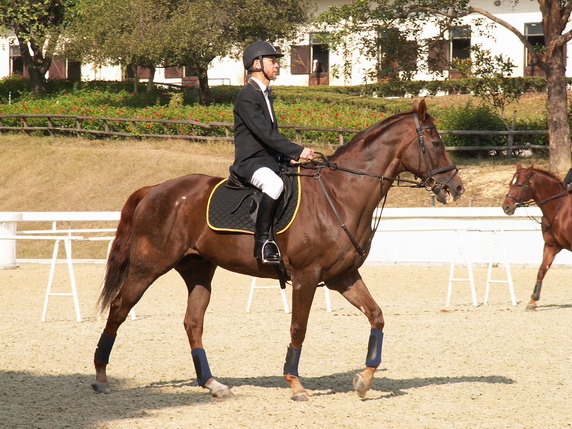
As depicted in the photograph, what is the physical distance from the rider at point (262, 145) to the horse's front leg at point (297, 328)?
13.6 inches

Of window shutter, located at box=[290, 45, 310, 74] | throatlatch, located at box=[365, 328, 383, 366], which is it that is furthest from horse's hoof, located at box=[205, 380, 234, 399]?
window shutter, located at box=[290, 45, 310, 74]

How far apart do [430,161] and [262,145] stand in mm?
1450

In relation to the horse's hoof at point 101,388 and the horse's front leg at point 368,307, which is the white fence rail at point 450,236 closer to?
the horse's front leg at point 368,307

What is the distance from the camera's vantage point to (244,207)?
7.59 meters

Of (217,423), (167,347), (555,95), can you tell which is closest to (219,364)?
(167,347)

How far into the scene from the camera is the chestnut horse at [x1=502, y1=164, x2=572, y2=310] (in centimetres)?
1385

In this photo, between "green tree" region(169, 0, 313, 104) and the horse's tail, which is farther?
"green tree" region(169, 0, 313, 104)

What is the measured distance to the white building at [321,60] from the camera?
41000 mm

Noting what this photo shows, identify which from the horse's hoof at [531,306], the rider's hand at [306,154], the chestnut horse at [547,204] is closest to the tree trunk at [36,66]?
the chestnut horse at [547,204]

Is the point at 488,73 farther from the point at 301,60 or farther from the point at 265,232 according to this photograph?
the point at 265,232

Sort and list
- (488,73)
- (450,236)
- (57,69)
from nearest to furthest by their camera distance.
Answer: (450,236) → (488,73) → (57,69)

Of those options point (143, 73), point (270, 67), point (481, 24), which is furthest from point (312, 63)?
point (270, 67)

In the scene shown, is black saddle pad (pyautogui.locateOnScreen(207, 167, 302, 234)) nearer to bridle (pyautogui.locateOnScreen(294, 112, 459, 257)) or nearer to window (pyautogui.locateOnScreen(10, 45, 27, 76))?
bridle (pyautogui.locateOnScreen(294, 112, 459, 257))

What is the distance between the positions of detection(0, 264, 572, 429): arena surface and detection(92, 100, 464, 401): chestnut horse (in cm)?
42
